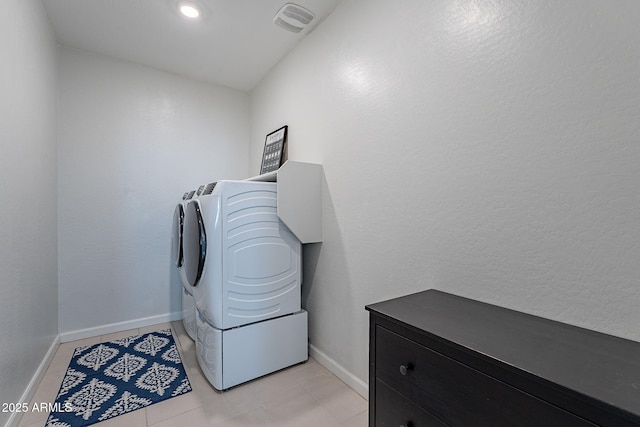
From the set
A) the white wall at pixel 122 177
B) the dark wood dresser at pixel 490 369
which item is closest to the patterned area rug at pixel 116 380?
the white wall at pixel 122 177

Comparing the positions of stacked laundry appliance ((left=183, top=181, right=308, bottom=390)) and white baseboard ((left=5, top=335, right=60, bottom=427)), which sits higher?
stacked laundry appliance ((left=183, top=181, right=308, bottom=390))

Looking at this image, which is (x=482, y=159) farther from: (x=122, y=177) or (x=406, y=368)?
(x=122, y=177)

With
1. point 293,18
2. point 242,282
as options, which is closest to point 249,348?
point 242,282

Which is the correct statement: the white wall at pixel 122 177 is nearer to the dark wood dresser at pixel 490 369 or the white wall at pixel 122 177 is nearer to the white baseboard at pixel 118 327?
the white baseboard at pixel 118 327

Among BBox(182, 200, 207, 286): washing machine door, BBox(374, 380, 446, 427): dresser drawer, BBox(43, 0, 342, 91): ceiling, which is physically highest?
BBox(43, 0, 342, 91): ceiling

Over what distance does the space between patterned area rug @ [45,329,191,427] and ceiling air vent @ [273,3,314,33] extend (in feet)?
8.90

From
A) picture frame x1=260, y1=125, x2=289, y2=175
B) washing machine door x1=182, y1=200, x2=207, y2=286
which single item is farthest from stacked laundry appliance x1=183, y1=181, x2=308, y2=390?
picture frame x1=260, y1=125, x2=289, y2=175

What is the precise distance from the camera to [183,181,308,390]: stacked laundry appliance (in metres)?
1.78

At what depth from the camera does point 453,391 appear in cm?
86

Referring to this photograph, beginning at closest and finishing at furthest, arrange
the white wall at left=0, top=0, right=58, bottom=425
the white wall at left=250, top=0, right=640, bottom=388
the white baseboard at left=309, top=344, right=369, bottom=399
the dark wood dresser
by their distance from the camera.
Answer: the dark wood dresser < the white wall at left=250, top=0, right=640, bottom=388 < the white wall at left=0, top=0, right=58, bottom=425 < the white baseboard at left=309, top=344, right=369, bottom=399

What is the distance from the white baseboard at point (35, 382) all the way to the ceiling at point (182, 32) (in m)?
2.56

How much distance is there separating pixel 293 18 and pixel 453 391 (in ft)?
8.08

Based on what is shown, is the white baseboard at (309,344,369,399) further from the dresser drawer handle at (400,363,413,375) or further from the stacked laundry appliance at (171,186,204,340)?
the stacked laundry appliance at (171,186,204,340)

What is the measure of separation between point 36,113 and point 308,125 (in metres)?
1.88
